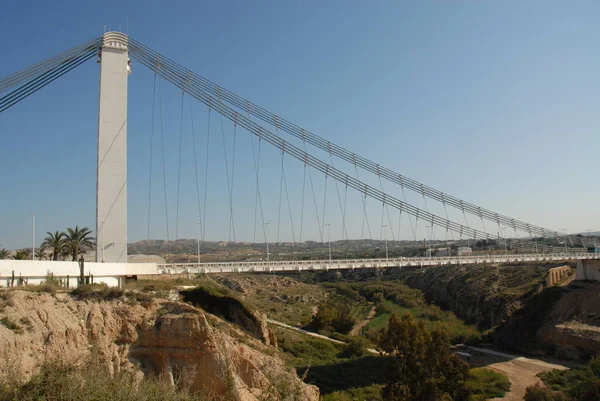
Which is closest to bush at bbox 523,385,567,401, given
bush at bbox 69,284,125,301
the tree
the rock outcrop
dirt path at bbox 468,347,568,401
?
dirt path at bbox 468,347,568,401

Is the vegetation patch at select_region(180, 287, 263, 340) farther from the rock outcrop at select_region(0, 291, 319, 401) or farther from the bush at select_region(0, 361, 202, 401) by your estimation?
the bush at select_region(0, 361, 202, 401)

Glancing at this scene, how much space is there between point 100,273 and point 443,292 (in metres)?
53.9

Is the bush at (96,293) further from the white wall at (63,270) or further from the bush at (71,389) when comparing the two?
the bush at (71,389)

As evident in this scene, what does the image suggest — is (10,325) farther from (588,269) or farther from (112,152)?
(588,269)

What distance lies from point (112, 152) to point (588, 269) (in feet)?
151

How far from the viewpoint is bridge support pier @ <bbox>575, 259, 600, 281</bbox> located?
48.1m

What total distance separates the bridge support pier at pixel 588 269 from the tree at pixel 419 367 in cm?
2911

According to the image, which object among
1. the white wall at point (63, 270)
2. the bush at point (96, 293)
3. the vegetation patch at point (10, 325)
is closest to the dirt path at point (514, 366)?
the white wall at point (63, 270)

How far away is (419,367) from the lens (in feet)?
85.4

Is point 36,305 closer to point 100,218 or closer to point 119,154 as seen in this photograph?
point 100,218

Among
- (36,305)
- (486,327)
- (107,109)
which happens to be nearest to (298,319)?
(486,327)

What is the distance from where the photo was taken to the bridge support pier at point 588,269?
48116 millimetres

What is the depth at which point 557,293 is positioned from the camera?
149 ft

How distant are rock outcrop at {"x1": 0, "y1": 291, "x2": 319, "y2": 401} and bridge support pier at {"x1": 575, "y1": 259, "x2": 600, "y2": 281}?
40.0 metres
